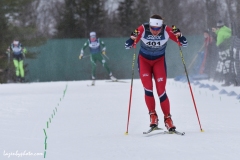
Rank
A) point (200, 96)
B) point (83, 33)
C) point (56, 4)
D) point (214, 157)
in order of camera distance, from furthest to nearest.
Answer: point (56, 4) < point (83, 33) < point (200, 96) < point (214, 157)

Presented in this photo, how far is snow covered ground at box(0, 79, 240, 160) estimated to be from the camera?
790 cm

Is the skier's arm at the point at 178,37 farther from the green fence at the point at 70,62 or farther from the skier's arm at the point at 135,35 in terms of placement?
the green fence at the point at 70,62

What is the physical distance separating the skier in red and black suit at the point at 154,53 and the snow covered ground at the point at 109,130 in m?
0.50

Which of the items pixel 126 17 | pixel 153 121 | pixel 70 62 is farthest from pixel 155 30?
pixel 126 17

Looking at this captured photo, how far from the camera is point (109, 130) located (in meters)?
10.4

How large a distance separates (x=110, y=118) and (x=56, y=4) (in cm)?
4915

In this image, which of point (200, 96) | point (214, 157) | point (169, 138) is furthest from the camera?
point (200, 96)

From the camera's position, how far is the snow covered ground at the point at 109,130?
7898mm

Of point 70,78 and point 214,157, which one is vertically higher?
point 214,157

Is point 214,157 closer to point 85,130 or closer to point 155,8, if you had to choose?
point 85,130

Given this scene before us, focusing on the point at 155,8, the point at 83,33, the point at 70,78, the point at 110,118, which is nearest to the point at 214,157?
the point at 110,118

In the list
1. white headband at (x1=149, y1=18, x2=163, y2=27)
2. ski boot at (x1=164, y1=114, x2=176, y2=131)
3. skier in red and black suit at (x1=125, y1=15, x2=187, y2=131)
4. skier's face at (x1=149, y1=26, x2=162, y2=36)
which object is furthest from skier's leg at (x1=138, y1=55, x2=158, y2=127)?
white headband at (x1=149, y1=18, x2=163, y2=27)

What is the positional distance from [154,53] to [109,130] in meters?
1.44

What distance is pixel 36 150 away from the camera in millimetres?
8195
